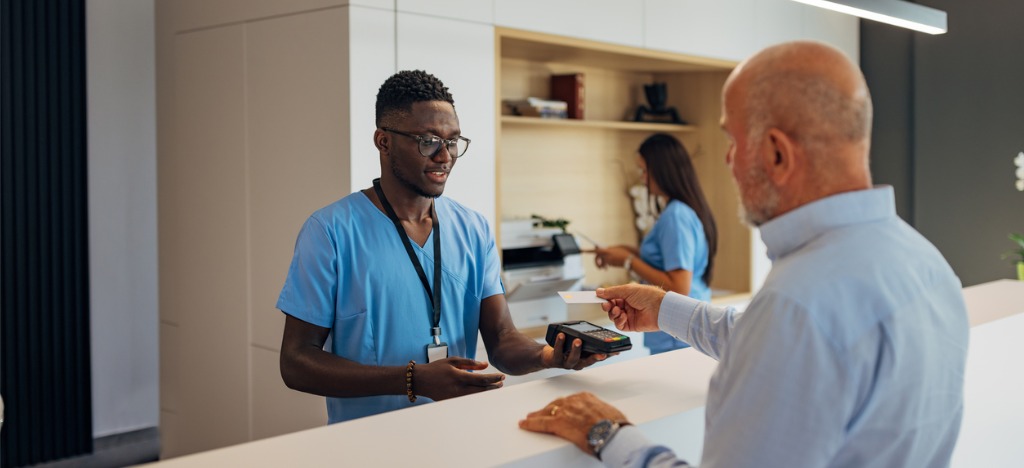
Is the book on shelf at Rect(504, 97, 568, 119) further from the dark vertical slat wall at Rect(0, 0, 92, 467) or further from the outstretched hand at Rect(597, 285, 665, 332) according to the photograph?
the outstretched hand at Rect(597, 285, 665, 332)

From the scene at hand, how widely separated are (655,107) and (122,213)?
124 inches

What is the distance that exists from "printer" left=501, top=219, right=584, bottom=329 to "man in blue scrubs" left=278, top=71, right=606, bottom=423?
1.85 meters

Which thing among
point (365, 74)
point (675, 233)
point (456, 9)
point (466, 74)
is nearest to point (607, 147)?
point (675, 233)

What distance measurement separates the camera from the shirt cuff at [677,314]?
1742mm

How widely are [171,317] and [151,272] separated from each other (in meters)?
0.54

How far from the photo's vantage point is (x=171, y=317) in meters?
4.29

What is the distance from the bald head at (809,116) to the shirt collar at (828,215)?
17mm

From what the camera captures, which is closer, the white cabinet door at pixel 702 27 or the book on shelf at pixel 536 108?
the white cabinet door at pixel 702 27

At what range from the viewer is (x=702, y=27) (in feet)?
16.0

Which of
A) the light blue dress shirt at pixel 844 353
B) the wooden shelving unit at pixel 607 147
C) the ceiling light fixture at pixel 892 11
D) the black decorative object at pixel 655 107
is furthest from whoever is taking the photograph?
the black decorative object at pixel 655 107

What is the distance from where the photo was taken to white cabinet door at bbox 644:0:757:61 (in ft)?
15.0

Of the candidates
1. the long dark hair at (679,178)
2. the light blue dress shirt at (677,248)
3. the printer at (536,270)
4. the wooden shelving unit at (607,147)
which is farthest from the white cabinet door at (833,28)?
the printer at (536,270)

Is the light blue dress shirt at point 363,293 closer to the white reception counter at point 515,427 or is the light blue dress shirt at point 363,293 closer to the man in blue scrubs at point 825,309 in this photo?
the white reception counter at point 515,427

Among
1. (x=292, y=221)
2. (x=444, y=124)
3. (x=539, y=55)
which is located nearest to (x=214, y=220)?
(x=292, y=221)
